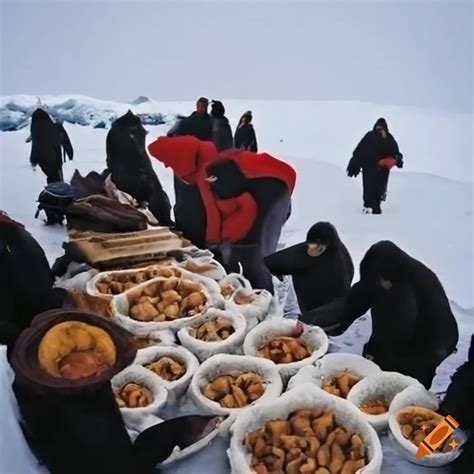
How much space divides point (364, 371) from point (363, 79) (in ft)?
2.49

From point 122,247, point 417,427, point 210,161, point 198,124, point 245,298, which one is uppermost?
point 198,124

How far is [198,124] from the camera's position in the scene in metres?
1.89

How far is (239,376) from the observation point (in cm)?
157

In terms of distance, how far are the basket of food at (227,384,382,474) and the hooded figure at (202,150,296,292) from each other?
496 mm

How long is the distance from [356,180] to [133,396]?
810 millimetres

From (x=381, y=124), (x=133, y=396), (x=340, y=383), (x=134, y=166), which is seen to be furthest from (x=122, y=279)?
(x=381, y=124)

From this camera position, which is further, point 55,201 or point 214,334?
point 55,201

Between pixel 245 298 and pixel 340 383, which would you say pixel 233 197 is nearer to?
pixel 245 298

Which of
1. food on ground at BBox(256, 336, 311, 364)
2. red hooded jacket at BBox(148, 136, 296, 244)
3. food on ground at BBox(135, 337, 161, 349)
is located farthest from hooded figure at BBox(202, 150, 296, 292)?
food on ground at BBox(135, 337, 161, 349)

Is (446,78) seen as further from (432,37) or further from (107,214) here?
(107,214)

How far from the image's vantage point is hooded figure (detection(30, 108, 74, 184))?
184cm

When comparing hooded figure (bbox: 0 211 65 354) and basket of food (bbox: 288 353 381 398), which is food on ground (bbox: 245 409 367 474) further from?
hooded figure (bbox: 0 211 65 354)

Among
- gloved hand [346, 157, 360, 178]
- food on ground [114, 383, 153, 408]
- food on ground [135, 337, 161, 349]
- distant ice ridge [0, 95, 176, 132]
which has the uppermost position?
distant ice ridge [0, 95, 176, 132]

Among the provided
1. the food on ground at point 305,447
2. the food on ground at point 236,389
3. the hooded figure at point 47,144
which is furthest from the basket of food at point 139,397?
the hooded figure at point 47,144
